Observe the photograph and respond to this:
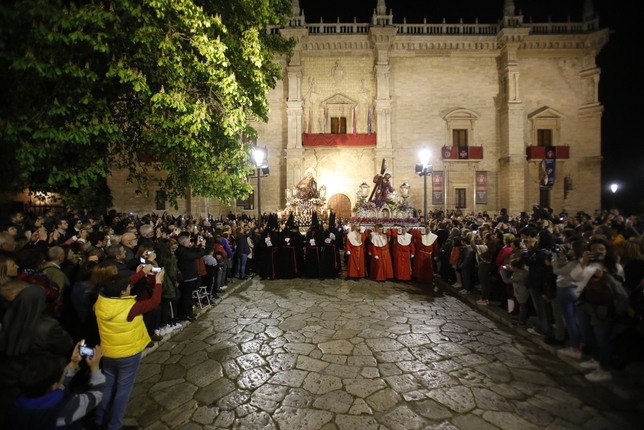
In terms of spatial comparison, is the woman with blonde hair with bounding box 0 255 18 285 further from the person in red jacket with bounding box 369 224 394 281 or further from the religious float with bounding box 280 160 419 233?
the religious float with bounding box 280 160 419 233

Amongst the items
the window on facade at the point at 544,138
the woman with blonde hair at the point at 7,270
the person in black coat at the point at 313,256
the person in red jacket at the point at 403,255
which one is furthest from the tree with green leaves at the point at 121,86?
the window on facade at the point at 544,138

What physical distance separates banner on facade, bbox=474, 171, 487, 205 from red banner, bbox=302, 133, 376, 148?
7946mm

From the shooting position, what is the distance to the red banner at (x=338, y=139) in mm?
22938

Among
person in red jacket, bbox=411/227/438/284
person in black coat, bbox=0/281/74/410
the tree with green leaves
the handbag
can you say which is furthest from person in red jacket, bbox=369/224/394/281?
person in black coat, bbox=0/281/74/410

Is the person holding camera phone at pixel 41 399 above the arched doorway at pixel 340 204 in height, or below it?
below

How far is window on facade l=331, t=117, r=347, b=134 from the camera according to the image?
24.0 m

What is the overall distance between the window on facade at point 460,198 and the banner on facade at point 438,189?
1.08 m

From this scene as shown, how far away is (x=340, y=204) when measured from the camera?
2394cm

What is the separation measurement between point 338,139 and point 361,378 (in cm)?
1994

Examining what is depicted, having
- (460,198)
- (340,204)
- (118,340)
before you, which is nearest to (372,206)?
(118,340)

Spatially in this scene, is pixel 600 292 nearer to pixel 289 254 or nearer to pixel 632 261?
pixel 632 261

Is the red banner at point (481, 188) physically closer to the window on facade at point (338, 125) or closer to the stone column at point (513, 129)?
the stone column at point (513, 129)

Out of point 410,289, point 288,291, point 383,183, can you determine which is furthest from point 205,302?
point 383,183

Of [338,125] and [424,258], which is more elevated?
[338,125]
